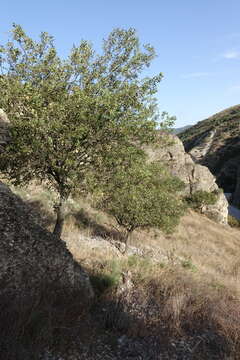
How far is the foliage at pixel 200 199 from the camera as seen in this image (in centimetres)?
4378

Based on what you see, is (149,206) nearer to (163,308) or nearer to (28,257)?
(163,308)

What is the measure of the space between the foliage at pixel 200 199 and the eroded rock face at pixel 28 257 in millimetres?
39995

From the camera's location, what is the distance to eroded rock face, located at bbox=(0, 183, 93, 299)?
5.07m

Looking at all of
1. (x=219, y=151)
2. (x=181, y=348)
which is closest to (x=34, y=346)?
(x=181, y=348)

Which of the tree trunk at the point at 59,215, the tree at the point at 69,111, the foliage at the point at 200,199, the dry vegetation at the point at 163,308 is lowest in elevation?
the foliage at the point at 200,199

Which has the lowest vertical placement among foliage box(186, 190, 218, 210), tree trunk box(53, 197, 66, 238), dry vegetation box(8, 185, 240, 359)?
foliage box(186, 190, 218, 210)

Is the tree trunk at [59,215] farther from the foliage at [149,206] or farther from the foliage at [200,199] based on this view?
the foliage at [200,199]

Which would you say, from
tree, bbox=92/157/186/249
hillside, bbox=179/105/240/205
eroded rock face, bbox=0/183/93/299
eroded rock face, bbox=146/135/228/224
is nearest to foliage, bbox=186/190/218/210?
eroded rock face, bbox=146/135/228/224

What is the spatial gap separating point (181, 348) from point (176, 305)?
129cm

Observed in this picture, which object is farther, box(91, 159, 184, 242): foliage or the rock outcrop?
box(91, 159, 184, 242): foliage

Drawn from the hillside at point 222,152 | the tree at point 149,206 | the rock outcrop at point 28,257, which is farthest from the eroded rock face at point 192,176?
the rock outcrop at point 28,257

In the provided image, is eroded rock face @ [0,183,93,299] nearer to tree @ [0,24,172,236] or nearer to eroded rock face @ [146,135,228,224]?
tree @ [0,24,172,236]

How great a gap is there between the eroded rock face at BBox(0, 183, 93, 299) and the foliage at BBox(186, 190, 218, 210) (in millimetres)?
39995

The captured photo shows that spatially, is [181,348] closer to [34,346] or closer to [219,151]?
[34,346]
